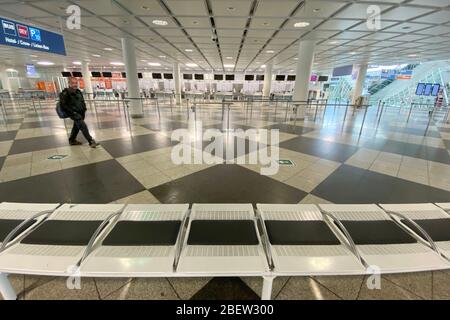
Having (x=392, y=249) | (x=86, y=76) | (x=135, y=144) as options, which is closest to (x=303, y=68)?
(x=135, y=144)

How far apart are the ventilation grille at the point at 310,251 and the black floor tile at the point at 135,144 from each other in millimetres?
4325

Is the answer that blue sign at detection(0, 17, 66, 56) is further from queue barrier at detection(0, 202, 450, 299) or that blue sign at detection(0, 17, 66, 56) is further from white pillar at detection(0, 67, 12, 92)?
white pillar at detection(0, 67, 12, 92)

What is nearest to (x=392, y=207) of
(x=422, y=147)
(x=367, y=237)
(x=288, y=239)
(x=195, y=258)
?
(x=367, y=237)

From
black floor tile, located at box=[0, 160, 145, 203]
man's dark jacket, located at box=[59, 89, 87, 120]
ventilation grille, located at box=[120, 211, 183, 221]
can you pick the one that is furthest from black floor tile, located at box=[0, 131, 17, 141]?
ventilation grille, located at box=[120, 211, 183, 221]

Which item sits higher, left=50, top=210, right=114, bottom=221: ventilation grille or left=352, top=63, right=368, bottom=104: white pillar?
left=352, top=63, right=368, bottom=104: white pillar

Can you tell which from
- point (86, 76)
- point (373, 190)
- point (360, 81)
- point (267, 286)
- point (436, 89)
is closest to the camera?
point (267, 286)

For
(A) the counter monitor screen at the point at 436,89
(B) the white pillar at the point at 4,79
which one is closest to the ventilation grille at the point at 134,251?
(A) the counter monitor screen at the point at 436,89

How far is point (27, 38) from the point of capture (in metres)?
5.82

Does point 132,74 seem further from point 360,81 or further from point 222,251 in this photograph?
point 360,81

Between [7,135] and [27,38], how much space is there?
307 cm

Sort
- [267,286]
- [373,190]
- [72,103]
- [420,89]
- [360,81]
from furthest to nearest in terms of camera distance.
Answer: [420,89]
[360,81]
[72,103]
[373,190]
[267,286]

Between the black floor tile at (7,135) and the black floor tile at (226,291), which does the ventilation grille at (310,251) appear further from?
the black floor tile at (7,135)

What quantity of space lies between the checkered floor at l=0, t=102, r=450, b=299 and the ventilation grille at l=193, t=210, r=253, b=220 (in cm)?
50

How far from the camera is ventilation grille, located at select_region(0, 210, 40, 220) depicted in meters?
1.73
